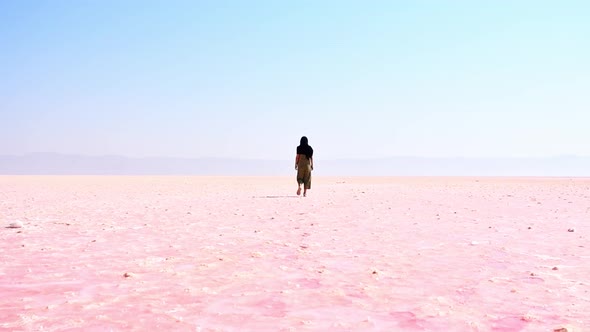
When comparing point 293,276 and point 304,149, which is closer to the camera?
point 293,276

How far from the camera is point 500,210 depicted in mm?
15930

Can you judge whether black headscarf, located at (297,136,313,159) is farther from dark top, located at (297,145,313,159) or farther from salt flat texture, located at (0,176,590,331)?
salt flat texture, located at (0,176,590,331)

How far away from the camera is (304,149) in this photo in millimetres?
22750

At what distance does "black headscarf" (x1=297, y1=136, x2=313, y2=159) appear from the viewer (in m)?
22.7

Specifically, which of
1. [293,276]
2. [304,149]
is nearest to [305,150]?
[304,149]

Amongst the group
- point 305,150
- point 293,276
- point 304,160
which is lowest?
point 293,276

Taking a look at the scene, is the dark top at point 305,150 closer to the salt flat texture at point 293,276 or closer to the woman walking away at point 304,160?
the woman walking away at point 304,160

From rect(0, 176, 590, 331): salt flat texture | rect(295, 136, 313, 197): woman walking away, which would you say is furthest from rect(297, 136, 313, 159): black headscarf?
rect(0, 176, 590, 331): salt flat texture

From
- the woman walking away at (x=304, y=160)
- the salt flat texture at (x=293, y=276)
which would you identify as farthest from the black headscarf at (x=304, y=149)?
the salt flat texture at (x=293, y=276)

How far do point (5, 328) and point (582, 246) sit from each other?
829 centimetres

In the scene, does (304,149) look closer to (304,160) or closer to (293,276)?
(304,160)

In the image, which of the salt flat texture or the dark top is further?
the dark top

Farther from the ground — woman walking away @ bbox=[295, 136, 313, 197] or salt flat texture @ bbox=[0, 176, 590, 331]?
woman walking away @ bbox=[295, 136, 313, 197]

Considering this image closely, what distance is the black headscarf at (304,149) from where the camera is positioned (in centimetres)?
2269
